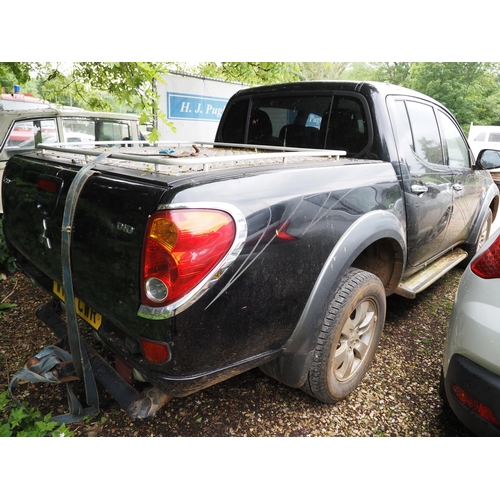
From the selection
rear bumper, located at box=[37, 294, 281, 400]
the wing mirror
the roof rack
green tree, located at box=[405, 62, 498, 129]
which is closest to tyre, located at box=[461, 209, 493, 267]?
the wing mirror

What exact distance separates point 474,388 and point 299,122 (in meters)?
2.21

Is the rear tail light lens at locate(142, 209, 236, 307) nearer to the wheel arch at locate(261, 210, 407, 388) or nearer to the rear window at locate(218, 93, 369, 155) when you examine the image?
the wheel arch at locate(261, 210, 407, 388)

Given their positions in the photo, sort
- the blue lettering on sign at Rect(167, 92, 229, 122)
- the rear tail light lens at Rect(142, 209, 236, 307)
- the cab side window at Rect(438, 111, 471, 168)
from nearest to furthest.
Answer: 1. the rear tail light lens at Rect(142, 209, 236, 307)
2. the cab side window at Rect(438, 111, 471, 168)
3. the blue lettering on sign at Rect(167, 92, 229, 122)

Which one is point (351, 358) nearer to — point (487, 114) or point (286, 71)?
point (286, 71)

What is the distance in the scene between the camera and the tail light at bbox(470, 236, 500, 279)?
5.63 feet

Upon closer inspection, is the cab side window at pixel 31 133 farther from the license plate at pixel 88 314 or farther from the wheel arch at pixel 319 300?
the wheel arch at pixel 319 300

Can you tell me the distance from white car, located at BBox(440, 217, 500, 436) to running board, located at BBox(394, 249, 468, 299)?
1114mm

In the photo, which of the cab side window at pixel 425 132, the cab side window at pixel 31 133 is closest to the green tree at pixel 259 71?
the cab side window at pixel 425 132

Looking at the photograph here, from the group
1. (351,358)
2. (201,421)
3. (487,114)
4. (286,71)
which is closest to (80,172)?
(201,421)

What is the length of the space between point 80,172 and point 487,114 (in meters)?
25.4

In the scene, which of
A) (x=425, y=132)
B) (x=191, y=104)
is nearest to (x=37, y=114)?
(x=191, y=104)

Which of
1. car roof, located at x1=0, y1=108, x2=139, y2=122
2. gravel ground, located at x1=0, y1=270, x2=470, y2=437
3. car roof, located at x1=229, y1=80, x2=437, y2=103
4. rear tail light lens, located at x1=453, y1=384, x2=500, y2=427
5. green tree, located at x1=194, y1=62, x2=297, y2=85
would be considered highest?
green tree, located at x1=194, y1=62, x2=297, y2=85

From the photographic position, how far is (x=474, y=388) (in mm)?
1637

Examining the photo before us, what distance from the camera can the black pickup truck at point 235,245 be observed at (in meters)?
1.47
